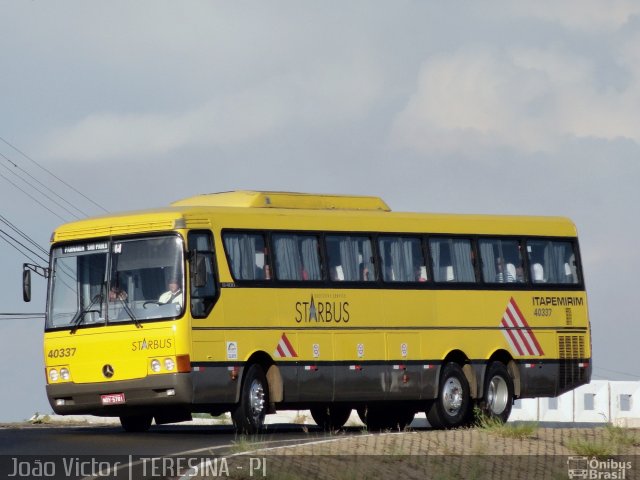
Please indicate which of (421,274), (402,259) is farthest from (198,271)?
(421,274)

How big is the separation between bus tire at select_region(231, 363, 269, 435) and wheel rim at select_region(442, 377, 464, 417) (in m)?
3.93

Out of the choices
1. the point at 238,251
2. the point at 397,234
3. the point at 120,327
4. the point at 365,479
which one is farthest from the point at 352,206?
the point at 365,479

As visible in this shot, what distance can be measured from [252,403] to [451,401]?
178 inches

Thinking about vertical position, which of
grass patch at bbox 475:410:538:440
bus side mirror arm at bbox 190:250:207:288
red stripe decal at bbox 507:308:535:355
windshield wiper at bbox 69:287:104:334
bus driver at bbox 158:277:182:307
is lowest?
grass patch at bbox 475:410:538:440

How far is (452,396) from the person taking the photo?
3020 cm

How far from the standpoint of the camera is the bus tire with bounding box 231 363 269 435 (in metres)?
26.8

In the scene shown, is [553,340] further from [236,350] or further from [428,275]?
[236,350]

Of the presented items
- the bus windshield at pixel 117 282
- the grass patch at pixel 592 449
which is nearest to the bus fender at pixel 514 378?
the grass patch at pixel 592 449

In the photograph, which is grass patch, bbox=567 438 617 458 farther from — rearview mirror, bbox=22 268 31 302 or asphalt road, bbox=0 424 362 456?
rearview mirror, bbox=22 268 31 302

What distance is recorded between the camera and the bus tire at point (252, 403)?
Result: 2678cm

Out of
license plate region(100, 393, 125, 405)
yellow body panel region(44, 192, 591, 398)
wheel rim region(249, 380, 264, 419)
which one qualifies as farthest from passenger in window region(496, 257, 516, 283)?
license plate region(100, 393, 125, 405)

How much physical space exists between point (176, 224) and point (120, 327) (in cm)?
171

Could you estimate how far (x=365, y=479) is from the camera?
20.2 meters

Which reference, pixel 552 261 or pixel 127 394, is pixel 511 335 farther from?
pixel 127 394
